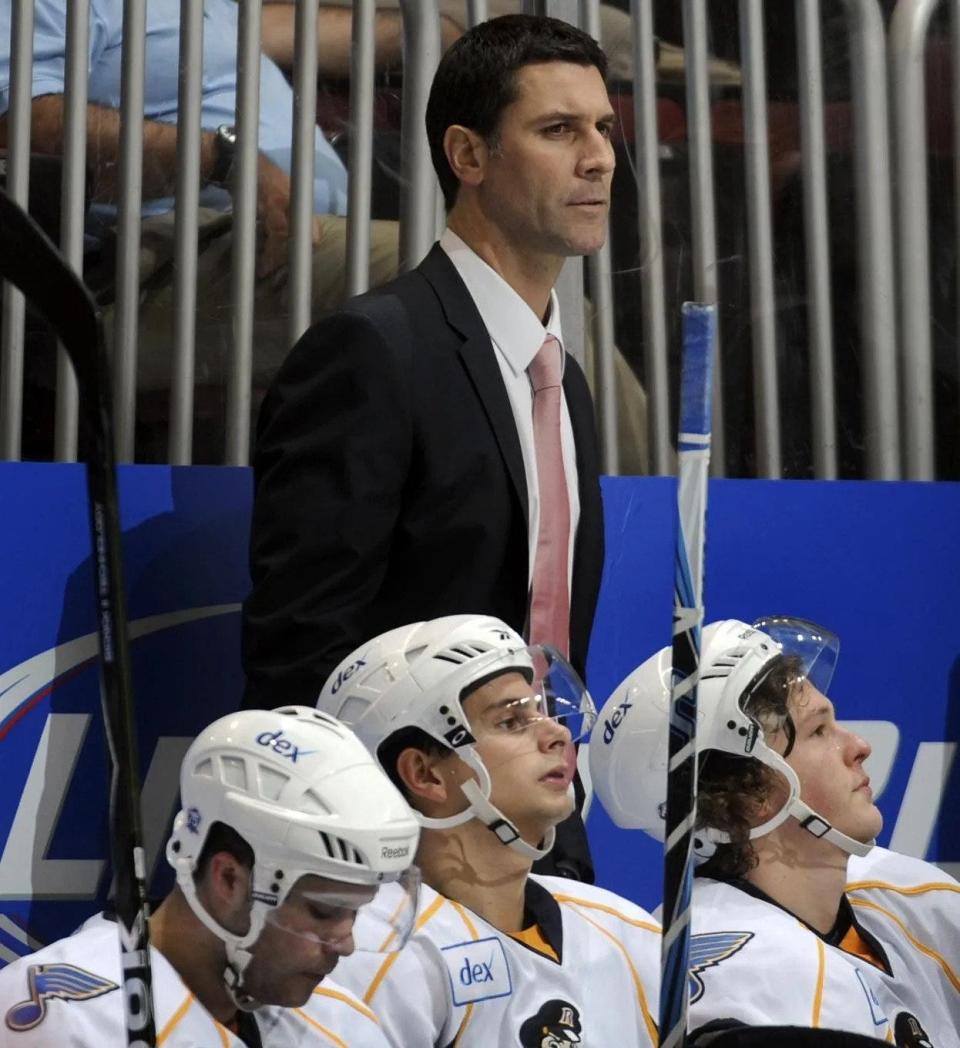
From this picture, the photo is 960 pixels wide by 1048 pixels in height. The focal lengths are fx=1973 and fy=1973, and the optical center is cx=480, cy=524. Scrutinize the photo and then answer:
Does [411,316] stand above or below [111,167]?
below

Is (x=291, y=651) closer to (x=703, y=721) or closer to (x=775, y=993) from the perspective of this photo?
(x=703, y=721)

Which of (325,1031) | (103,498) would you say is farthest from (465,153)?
(103,498)

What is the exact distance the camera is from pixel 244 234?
2887 mm

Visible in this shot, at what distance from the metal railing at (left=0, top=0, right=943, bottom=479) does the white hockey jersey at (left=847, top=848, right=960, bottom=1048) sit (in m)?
0.78

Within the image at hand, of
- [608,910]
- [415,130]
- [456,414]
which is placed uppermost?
[415,130]

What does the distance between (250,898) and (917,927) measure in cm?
110

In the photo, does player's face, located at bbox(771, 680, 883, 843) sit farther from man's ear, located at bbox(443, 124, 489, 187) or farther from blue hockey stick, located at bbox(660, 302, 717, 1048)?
blue hockey stick, located at bbox(660, 302, 717, 1048)

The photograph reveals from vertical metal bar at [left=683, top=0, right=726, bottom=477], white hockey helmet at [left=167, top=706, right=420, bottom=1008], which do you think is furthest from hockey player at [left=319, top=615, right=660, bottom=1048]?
vertical metal bar at [left=683, top=0, right=726, bottom=477]

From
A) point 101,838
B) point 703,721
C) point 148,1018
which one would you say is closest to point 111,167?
point 101,838

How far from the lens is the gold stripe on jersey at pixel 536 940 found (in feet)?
7.29

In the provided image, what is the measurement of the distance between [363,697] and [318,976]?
41cm

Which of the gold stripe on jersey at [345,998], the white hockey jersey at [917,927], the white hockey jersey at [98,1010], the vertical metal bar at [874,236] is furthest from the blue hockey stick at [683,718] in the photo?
the vertical metal bar at [874,236]

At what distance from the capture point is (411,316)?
2.58m

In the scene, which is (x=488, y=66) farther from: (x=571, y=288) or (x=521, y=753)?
(x=521, y=753)
